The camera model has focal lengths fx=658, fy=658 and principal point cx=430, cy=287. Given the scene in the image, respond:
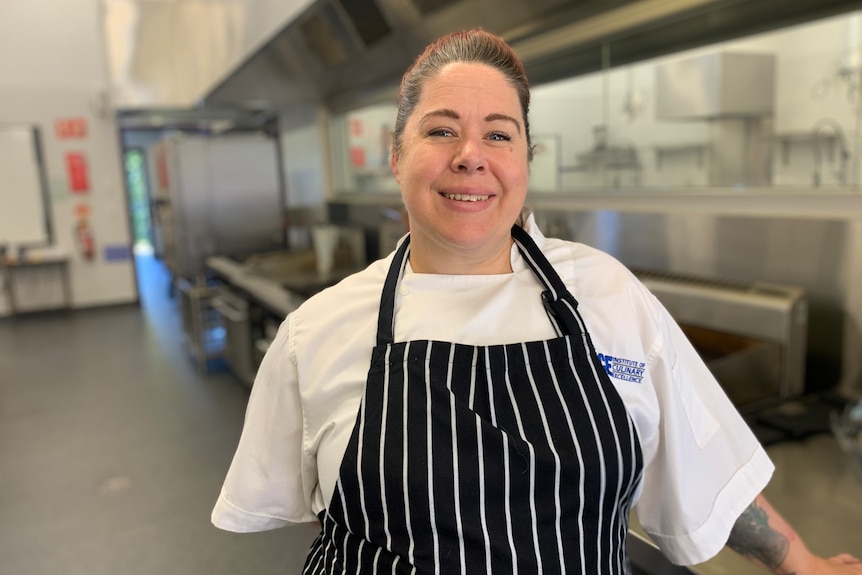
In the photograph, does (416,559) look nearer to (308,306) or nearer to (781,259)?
(308,306)

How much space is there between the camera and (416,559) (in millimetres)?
750

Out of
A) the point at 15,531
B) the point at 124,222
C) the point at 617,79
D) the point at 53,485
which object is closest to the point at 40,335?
the point at 124,222

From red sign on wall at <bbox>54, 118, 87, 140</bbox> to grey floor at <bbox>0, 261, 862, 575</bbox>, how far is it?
2127mm

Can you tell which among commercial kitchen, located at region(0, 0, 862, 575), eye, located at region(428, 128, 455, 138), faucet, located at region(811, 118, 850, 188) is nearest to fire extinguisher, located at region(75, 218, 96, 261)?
commercial kitchen, located at region(0, 0, 862, 575)

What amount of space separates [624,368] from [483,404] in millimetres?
187

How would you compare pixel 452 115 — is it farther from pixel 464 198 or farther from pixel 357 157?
pixel 357 157

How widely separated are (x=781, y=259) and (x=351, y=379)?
4.21 ft

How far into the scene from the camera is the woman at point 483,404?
0.75 meters

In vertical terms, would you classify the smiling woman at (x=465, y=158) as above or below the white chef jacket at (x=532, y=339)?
above

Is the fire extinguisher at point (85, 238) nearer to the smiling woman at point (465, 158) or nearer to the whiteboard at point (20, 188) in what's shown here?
the whiteboard at point (20, 188)

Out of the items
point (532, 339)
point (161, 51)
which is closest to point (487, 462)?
point (532, 339)

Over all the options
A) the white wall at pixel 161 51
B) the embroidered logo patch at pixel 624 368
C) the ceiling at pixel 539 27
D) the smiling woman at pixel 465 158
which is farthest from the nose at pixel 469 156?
the white wall at pixel 161 51

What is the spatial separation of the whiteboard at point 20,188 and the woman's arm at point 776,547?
6372 mm

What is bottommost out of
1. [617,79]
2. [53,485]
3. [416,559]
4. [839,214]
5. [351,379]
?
[53,485]
